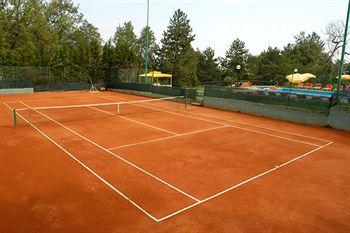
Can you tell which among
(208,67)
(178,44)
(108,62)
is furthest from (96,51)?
(208,67)

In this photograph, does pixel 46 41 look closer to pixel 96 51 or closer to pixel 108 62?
pixel 96 51

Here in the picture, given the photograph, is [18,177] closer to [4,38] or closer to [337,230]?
[337,230]

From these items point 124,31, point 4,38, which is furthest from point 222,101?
point 124,31

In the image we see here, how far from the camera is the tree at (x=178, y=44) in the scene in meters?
50.7

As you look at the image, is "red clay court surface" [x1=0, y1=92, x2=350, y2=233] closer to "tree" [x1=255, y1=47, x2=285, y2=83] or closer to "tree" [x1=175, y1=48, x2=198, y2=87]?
"tree" [x1=175, y1=48, x2=198, y2=87]

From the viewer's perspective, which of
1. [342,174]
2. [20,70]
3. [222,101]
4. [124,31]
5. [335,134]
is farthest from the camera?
[124,31]

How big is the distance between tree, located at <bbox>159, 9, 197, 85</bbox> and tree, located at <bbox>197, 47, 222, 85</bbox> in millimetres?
12676

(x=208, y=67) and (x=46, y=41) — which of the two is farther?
(x=208, y=67)

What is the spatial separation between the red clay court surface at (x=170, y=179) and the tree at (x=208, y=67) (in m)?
51.6

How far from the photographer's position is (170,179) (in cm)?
712

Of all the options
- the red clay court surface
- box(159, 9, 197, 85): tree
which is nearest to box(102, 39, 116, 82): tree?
box(159, 9, 197, 85): tree

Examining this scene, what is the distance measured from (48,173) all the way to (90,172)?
Answer: 45.7 inches

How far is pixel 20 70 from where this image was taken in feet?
99.8

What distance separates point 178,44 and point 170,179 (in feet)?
153
